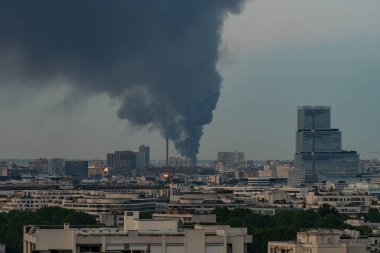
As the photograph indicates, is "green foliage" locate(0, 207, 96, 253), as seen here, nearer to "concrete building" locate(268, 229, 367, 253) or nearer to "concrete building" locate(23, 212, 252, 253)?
"concrete building" locate(268, 229, 367, 253)

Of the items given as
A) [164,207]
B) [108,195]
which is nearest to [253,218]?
[164,207]

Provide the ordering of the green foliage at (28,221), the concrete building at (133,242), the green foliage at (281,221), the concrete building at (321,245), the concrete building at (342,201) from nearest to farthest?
the concrete building at (133,242) < the concrete building at (321,245) < the green foliage at (281,221) < the green foliage at (28,221) < the concrete building at (342,201)

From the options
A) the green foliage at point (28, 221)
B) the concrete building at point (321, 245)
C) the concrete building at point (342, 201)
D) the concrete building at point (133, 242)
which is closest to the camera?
the concrete building at point (133, 242)

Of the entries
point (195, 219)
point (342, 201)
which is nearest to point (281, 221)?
point (195, 219)

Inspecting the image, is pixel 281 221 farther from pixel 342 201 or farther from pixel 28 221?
pixel 342 201

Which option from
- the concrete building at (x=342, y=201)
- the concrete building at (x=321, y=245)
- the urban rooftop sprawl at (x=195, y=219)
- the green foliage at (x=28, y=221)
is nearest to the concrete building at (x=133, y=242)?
the urban rooftop sprawl at (x=195, y=219)

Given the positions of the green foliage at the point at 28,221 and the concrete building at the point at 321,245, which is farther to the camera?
the green foliage at the point at 28,221

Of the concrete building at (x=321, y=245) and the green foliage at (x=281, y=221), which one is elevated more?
the green foliage at (x=281, y=221)

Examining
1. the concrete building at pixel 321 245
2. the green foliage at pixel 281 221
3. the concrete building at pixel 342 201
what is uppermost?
the concrete building at pixel 342 201

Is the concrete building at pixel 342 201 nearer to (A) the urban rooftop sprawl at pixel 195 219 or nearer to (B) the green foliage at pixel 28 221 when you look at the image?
(A) the urban rooftop sprawl at pixel 195 219
